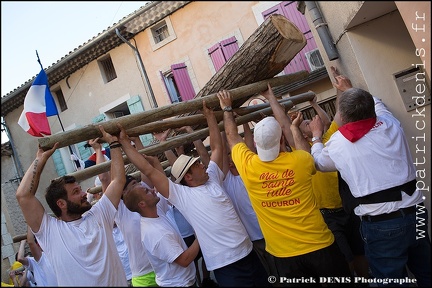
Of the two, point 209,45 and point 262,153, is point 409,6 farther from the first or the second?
point 209,45

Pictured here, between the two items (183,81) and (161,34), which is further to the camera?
(161,34)

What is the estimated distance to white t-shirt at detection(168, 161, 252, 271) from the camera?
3430mm

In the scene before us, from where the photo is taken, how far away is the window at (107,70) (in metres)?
15.7

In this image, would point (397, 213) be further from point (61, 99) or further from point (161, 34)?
point (61, 99)

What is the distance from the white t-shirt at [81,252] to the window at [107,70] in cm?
1322

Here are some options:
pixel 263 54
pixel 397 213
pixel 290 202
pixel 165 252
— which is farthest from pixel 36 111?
pixel 397 213

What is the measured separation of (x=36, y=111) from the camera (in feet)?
13.1

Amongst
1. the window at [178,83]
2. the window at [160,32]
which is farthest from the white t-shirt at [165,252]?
the window at [160,32]

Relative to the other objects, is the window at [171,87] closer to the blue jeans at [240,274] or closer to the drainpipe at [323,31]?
the drainpipe at [323,31]

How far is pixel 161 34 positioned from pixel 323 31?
10.6 m

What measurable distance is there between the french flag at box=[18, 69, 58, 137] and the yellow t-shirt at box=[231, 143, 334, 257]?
75.2 inches

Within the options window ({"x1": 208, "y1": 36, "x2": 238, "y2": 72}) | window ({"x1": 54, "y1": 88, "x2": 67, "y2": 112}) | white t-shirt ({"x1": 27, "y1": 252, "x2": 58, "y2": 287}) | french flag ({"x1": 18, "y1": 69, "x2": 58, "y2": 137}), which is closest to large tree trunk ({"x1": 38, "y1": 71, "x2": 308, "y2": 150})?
french flag ({"x1": 18, "y1": 69, "x2": 58, "y2": 137})

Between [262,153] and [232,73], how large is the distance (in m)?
1.23

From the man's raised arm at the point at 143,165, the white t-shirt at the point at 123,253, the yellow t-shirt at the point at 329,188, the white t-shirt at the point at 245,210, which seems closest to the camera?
the man's raised arm at the point at 143,165
